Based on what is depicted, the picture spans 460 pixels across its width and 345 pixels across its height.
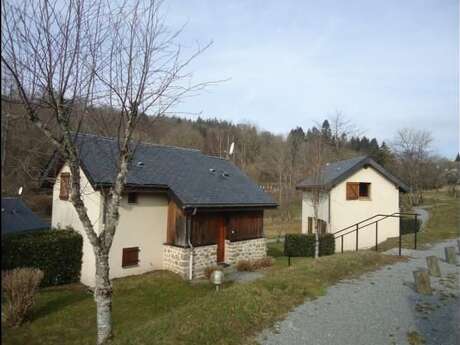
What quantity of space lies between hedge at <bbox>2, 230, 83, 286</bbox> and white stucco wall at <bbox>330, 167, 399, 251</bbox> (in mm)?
14460

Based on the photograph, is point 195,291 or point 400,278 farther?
point 195,291

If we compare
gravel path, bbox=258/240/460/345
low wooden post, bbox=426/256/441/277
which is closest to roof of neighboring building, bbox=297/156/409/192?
low wooden post, bbox=426/256/441/277

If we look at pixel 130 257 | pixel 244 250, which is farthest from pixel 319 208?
pixel 130 257

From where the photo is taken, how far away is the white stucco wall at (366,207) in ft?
71.1

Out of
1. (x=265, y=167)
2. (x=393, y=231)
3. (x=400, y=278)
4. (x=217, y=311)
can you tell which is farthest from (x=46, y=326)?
(x=265, y=167)

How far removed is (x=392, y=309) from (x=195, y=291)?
6.60 m

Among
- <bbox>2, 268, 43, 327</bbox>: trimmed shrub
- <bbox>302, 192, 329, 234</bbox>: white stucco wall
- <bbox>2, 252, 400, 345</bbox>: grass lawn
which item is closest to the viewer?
<bbox>2, 252, 400, 345</bbox>: grass lawn

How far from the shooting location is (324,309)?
26.0ft

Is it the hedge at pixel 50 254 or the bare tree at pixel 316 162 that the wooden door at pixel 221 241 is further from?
the hedge at pixel 50 254

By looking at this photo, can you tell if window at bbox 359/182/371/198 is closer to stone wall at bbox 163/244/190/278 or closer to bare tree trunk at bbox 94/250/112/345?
stone wall at bbox 163/244/190/278

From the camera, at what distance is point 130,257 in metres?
13.9

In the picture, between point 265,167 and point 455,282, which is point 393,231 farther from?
point 265,167

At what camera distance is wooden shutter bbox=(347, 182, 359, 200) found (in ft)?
72.3

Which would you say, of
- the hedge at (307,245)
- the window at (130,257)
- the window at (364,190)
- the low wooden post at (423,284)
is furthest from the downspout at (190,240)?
the window at (364,190)
